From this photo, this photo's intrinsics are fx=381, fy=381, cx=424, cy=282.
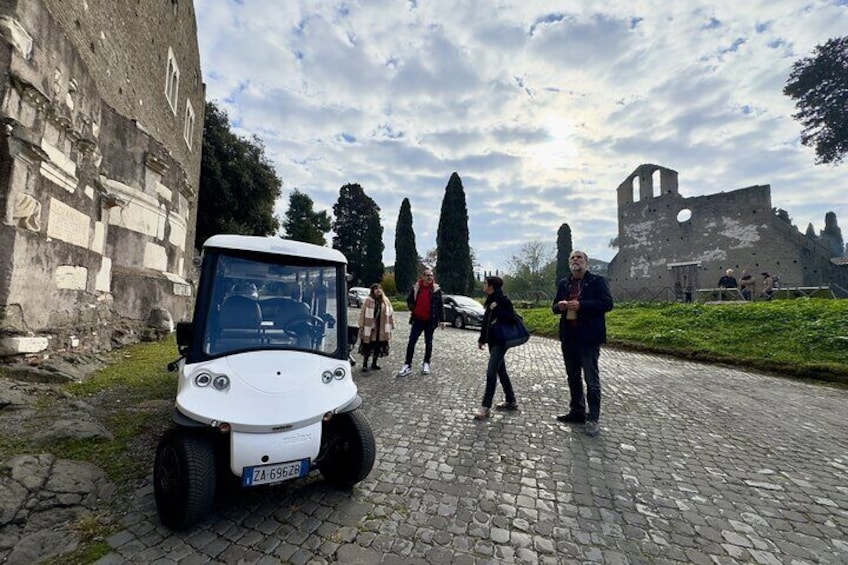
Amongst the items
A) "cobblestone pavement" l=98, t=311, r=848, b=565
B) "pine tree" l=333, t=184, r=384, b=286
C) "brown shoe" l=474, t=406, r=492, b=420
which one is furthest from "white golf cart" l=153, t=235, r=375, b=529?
"pine tree" l=333, t=184, r=384, b=286

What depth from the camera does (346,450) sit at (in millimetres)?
2938

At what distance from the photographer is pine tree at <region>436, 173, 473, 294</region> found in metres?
33.0

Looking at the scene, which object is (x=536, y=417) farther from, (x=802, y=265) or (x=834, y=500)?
(x=802, y=265)

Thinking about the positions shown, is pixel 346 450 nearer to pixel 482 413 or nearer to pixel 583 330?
pixel 482 413

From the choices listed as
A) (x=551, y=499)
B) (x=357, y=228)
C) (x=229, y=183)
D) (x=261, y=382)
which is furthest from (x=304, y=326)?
(x=357, y=228)

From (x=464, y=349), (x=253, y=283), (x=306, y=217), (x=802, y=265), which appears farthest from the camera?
(x=306, y=217)

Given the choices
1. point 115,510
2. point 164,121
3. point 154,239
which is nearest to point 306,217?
point 164,121

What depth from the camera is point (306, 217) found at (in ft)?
153

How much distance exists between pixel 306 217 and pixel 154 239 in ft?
129

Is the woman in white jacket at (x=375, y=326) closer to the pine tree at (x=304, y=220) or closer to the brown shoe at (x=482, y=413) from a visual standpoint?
the brown shoe at (x=482, y=413)

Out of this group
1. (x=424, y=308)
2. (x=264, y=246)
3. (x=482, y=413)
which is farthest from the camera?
(x=424, y=308)

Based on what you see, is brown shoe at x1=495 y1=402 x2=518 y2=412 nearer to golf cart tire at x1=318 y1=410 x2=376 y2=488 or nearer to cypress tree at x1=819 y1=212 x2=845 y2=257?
golf cart tire at x1=318 y1=410 x2=376 y2=488

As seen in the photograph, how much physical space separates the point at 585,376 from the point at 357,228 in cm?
4842

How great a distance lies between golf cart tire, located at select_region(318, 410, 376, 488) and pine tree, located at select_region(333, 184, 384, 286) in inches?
1689
